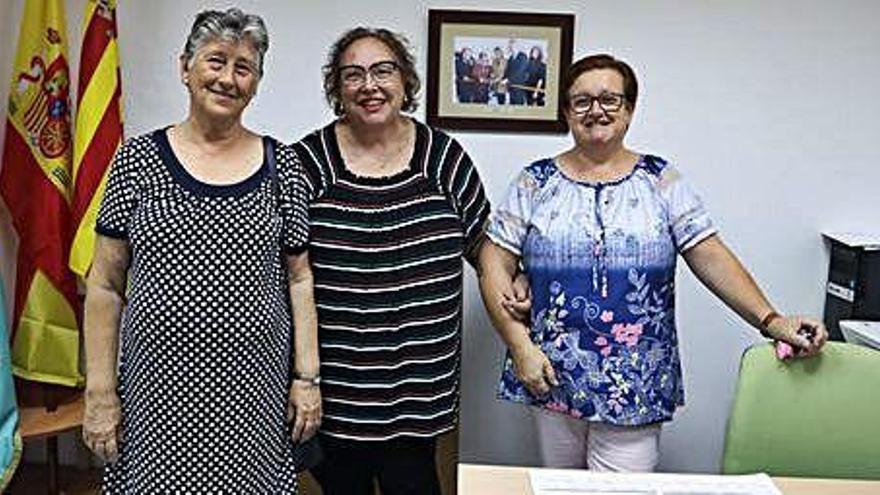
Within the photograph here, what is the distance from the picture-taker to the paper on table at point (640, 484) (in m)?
1.67

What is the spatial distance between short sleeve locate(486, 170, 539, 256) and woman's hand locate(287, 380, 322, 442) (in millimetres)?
574

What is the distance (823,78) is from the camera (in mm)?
2941

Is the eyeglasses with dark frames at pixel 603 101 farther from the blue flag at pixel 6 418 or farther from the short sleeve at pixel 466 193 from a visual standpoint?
the blue flag at pixel 6 418

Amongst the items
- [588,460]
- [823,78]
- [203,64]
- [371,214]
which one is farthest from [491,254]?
[823,78]

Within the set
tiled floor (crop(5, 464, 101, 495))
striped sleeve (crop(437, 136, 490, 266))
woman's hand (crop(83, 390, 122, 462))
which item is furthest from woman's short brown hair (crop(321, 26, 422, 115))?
tiled floor (crop(5, 464, 101, 495))

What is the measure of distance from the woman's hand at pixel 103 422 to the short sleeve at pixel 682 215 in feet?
4.34

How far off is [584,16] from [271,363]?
59.0 inches

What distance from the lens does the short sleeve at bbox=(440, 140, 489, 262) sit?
90.6 inches

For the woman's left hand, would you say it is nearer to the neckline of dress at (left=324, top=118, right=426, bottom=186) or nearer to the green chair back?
the green chair back

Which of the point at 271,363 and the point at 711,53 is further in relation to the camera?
the point at 711,53

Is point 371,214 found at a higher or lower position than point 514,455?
higher

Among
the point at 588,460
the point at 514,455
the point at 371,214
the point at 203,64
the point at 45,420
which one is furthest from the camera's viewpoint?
the point at 514,455

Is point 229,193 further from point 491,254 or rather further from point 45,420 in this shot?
point 45,420

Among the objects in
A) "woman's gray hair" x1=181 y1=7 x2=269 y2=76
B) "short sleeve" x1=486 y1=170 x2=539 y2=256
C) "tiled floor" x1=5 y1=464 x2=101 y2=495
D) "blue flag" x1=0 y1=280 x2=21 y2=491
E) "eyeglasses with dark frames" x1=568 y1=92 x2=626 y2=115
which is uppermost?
"woman's gray hair" x1=181 y1=7 x2=269 y2=76
